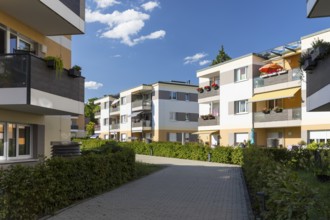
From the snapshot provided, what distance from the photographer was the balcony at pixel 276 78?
34.3m

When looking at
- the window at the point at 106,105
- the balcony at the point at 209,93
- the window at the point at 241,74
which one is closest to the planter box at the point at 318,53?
the window at the point at 241,74

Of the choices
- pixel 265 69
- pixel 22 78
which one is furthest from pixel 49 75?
pixel 265 69

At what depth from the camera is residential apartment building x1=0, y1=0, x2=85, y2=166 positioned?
1217 cm

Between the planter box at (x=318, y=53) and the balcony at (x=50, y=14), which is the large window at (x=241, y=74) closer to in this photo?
the balcony at (x=50, y=14)

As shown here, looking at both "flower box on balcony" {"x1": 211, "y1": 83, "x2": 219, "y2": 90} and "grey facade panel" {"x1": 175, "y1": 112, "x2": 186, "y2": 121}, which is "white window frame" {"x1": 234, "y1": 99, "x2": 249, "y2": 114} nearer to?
"flower box on balcony" {"x1": 211, "y1": 83, "x2": 219, "y2": 90}

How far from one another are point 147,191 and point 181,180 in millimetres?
3851

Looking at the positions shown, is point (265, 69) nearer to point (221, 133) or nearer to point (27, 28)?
point (221, 133)

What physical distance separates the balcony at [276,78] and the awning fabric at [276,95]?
0.88 meters

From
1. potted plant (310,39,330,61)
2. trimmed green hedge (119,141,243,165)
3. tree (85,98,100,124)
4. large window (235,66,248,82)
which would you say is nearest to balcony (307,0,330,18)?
potted plant (310,39,330,61)

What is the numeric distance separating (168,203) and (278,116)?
26.5 m

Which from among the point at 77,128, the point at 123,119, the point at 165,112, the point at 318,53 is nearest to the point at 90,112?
the point at 123,119

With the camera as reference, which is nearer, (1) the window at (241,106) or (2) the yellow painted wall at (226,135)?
(1) the window at (241,106)

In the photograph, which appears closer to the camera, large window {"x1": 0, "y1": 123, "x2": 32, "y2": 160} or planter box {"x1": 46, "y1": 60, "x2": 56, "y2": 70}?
planter box {"x1": 46, "y1": 60, "x2": 56, "y2": 70}

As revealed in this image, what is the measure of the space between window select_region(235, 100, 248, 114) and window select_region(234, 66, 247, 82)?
2.36m
